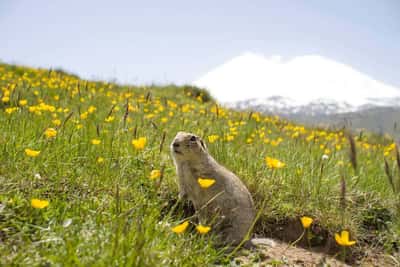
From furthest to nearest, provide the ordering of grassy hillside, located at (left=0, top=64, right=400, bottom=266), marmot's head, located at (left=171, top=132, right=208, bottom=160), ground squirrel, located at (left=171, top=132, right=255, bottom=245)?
marmot's head, located at (left=171, top=132, right=208, bottom=160) < ground squirrel, located at (left=171, top=132, right=255, bottom=245) < grassy hillside, located at (left=0, top=64, right=400, bottom=266)

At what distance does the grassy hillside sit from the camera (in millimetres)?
2238

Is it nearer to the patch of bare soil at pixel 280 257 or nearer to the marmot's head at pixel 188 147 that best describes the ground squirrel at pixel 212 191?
the marmot's head at pixel 188 147

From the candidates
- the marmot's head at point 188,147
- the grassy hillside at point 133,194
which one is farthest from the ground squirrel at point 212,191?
the grassy hillside at point 133,194

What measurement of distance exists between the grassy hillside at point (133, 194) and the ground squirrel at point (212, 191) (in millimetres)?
221

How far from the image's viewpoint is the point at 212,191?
11.8 ft

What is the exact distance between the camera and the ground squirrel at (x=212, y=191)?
3557 millimetres

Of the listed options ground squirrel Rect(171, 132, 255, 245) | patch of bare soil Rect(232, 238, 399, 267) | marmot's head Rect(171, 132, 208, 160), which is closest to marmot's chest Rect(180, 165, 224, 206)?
ground squirrel Rect(171, 132, 255, 245)

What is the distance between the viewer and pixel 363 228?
4.50 metres

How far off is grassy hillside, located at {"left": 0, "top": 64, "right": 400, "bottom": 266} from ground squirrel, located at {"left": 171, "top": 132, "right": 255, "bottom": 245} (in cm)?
22

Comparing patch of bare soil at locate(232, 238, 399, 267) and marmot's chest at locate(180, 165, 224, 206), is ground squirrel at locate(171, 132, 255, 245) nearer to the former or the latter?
marmot's chest at locate(180, 165, 224, 206)

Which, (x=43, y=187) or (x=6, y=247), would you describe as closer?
(x=6, y=247)

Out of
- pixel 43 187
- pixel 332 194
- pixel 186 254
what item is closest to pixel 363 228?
pixel 332 194

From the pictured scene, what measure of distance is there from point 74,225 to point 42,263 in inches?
19.2

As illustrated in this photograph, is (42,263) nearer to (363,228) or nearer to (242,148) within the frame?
(242,148)
